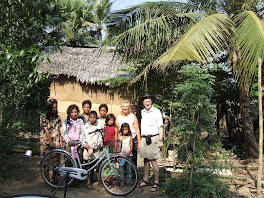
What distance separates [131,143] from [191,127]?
46.0 inches

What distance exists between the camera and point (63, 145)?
5.23 m

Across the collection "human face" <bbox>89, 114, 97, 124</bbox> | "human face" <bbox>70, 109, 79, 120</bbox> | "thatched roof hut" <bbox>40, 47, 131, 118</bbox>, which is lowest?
"human face" <bbox>89, 114, 97, 124</bbox>

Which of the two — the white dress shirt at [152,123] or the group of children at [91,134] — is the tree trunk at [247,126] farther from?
the group of children at [91,134]

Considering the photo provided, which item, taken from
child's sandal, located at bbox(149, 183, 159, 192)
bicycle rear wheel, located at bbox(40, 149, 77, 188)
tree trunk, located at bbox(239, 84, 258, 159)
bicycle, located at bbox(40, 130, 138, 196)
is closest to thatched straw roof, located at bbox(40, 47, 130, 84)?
tree trunk, located at bbox(239, 84, 258, 159)

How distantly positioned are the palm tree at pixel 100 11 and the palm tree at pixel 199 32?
12235 millimetres

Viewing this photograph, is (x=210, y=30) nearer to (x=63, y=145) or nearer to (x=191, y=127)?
(x=191, y=127)

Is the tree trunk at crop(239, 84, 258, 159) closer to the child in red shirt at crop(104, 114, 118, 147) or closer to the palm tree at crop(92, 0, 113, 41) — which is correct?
the child in red shirt at crop(104, 114, 118, 147)

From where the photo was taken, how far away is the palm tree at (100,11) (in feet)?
64.0

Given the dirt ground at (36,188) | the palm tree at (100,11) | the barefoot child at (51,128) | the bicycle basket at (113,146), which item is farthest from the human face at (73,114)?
the palm tree at (100,11)

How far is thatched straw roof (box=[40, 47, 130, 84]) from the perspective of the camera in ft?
29.9

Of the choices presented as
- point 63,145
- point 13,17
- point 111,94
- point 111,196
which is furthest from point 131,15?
point 111,196

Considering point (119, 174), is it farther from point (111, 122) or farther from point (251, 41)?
point (251, 41)

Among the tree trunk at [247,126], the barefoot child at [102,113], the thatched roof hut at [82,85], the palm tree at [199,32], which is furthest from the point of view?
the thatched roof hut at [82,85]

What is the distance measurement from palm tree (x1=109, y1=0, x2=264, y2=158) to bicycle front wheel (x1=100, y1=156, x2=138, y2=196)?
2.02 metres
